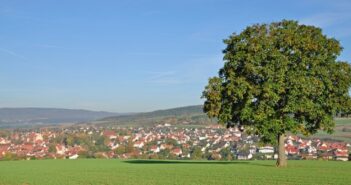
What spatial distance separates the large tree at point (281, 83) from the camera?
41.0 metres

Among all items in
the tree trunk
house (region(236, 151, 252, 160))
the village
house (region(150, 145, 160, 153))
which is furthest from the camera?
house (region(150, 145, 160, 153))

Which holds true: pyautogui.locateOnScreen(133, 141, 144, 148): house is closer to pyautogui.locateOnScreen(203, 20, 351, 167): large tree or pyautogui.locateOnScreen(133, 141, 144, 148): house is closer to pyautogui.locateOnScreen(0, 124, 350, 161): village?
pyautogui.locateOnScreen(0, 124, 350, 161): village

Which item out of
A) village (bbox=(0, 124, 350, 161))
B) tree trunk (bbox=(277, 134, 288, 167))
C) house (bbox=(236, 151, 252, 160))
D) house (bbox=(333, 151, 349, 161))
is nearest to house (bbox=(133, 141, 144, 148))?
village (bbox=(0, 124, 350, 161))

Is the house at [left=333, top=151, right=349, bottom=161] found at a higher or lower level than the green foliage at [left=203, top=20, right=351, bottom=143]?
lower

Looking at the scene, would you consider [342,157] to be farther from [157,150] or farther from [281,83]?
[157,150]

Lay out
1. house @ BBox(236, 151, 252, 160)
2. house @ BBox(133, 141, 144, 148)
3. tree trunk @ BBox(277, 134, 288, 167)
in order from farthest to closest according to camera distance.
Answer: house @ BBox(133, 141, 144, 148) → house @ BBox(236, 151, 252, 160) → tree trunk @ BBox(277, 134, 288, 167)

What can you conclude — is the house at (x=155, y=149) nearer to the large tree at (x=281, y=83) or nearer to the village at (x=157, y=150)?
the village at (x=157, y=150)

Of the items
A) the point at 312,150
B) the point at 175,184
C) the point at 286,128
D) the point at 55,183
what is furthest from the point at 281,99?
the point at 312,150

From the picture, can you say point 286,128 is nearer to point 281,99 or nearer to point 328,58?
point 281,99

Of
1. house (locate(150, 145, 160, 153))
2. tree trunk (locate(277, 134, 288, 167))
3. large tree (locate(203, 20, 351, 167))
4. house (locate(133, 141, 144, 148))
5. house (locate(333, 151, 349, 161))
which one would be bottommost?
house (locate(150, 145, 160, 153))

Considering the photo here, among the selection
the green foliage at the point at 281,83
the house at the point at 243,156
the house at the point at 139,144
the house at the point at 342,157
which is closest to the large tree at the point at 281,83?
the green foliage at the point at 281,83

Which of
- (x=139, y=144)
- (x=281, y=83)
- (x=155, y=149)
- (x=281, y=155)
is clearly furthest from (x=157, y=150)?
(x=281, y=83)

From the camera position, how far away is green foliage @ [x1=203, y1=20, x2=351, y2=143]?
41.0 meters

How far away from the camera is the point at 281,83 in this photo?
40.8 meters
